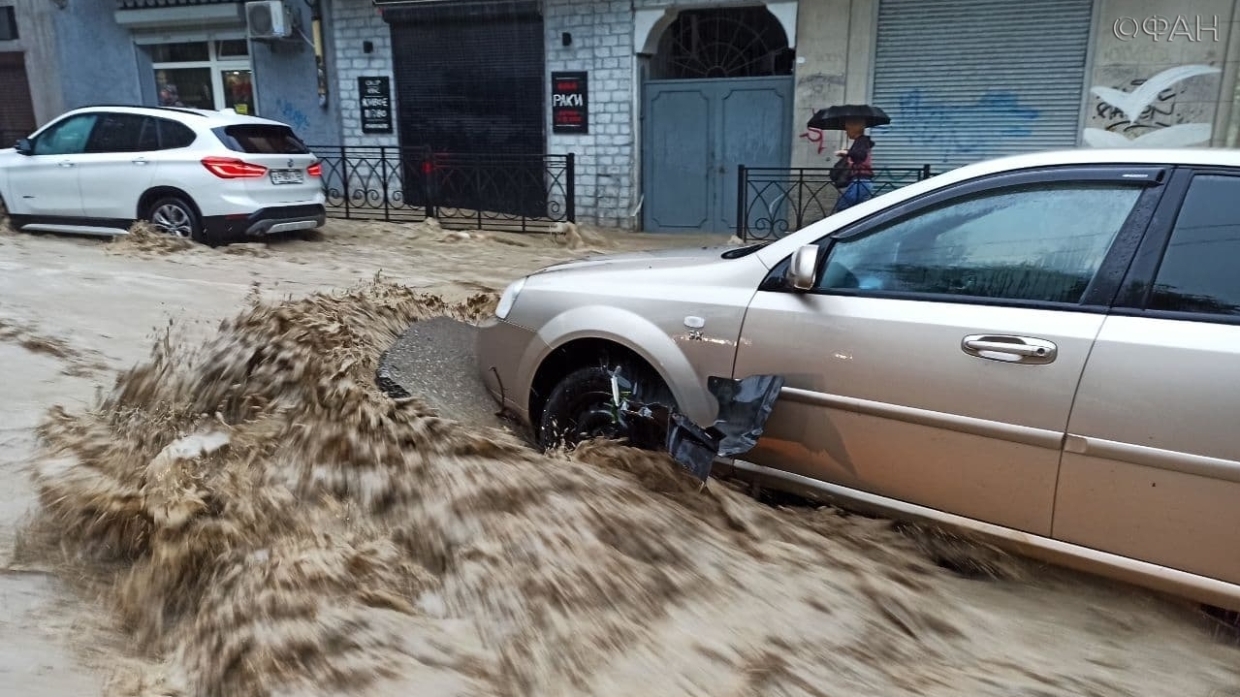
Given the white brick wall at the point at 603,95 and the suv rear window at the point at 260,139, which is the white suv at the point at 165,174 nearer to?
the suv rear window at the point at 260,139

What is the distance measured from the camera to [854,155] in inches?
363

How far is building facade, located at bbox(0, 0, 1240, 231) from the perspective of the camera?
1129 cm

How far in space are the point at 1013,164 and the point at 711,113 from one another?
1078 cm

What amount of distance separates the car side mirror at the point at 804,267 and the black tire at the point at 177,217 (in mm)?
8865

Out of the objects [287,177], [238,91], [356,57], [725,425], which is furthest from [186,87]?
[725,425]

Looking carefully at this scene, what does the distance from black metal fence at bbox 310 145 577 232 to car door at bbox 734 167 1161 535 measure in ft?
34.4

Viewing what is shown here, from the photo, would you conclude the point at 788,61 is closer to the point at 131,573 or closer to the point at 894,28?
the point at 894,28

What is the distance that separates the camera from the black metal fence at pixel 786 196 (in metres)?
12.3

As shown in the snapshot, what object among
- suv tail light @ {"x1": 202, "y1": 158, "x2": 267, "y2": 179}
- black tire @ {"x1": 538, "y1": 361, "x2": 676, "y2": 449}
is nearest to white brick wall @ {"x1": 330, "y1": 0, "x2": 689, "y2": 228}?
suv tail light @ {"x1": 202, "y1": 158, "x2": 267, "y2": 179}

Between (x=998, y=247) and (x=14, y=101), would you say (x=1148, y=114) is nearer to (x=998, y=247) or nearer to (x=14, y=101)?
(x=998, y=247)

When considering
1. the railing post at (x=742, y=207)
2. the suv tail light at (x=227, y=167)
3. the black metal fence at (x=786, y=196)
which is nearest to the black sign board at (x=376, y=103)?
the suv tail light at (x=227, y=167)

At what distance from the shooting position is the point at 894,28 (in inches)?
A: 480

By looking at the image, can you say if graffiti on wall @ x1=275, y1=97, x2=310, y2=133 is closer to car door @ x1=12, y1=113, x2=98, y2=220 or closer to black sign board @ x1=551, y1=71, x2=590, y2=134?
black sign board @ x1=551, y1=71, x2=590, y2=134

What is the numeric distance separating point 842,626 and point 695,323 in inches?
48.6
